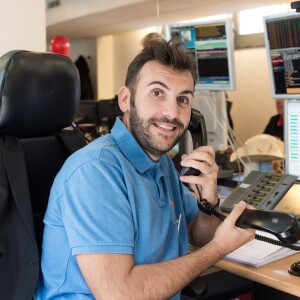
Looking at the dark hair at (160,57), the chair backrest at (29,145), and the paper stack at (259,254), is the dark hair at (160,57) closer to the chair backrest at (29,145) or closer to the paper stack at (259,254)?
the chair backrest at (29,145)

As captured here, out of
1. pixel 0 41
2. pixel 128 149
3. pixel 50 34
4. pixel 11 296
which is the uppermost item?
pixel 50 34

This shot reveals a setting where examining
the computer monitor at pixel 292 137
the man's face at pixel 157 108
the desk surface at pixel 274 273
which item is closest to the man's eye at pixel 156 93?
the man's face at pixel 157 108

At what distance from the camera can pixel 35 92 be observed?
1383 mm

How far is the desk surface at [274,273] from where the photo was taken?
1301 millimetres

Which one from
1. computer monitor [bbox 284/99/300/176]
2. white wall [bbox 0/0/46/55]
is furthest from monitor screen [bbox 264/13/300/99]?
white wall [bbox 0/0/46/55]

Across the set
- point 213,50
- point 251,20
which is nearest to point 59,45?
point 251,20

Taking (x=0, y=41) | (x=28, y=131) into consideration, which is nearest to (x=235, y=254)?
(x=28, y=131)

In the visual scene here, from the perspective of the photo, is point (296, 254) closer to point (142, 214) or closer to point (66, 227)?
point (142, 214)

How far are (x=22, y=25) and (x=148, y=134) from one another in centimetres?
168

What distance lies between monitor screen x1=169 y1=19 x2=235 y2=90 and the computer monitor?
1.65 feet

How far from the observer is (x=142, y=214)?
51.1 inches

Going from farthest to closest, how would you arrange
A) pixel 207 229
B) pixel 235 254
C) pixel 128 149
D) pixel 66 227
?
pixel 207 229 → pixel 235 254 → pixel 128 149 → pixel 66 227

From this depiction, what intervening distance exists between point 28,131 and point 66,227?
36 centimetres

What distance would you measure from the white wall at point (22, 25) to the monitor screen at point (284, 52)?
1349 millimetres
